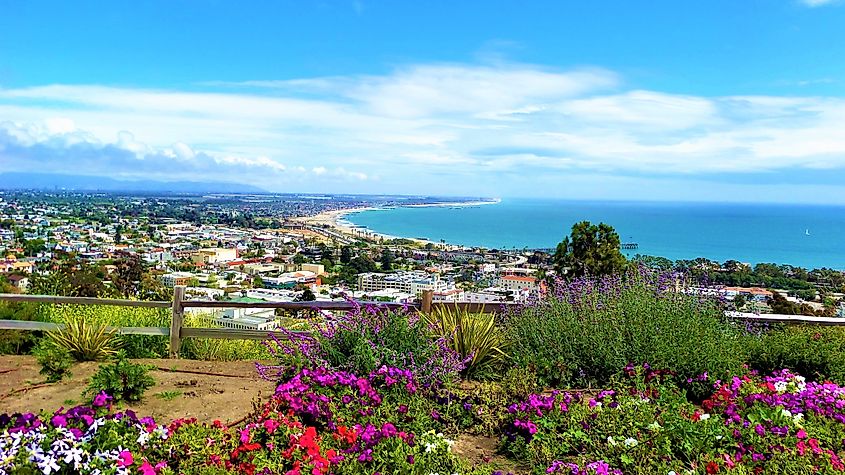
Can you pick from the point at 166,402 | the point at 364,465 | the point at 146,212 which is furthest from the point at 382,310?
the point at 146,212

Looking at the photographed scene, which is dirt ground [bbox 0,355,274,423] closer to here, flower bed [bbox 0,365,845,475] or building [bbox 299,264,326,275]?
flower bed [bbox 0,365,845,475]

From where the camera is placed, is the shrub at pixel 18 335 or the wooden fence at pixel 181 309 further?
→ the shrub at pixel 18 335

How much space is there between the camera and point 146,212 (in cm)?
6531

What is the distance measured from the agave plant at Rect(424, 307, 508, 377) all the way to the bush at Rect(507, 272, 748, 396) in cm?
16

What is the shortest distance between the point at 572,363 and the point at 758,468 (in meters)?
1.99

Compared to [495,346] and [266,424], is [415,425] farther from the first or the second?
[495,346]

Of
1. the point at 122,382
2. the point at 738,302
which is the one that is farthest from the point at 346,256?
the point at 122,382

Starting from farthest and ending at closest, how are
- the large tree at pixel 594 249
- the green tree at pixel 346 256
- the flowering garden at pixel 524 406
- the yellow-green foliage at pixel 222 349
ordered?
1. the green tree at pixel 346 256
2. the large tree at pixel 594 249
3. the yellow-green foliage at pixel 222 349
4. the flowering garden at pixel 524 406

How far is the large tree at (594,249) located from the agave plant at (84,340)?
271 inches

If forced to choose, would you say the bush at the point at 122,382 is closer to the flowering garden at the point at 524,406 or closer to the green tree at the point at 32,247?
the flowering garden at the point at 524,406

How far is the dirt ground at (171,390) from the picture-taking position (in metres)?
5.16

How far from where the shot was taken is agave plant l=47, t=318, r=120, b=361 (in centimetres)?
697

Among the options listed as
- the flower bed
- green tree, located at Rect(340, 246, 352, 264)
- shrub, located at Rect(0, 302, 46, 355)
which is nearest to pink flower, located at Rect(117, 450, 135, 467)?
the flower bed

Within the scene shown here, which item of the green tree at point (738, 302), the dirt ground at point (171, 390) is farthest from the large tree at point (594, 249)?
the dirt ground at point (171, 390)
